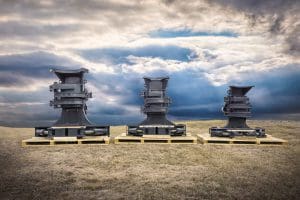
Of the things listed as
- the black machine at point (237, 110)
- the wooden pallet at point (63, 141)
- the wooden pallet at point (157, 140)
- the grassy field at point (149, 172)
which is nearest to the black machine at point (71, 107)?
the wooden pallet at point (63, 141)

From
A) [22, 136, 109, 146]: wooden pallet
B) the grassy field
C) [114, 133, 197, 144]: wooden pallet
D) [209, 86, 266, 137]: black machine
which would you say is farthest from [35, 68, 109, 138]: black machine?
[209, 86, 266, 137]: black machine

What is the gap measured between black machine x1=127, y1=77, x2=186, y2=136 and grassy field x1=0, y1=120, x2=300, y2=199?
2.15 metres

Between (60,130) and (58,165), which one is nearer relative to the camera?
(58,165)

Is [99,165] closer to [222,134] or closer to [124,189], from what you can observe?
[124,189]

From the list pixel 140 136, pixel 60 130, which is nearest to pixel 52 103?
pixel 60 130

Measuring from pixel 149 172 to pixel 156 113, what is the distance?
711cm

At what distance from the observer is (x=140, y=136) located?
15.3 m

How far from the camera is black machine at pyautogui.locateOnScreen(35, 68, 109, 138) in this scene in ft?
48.5

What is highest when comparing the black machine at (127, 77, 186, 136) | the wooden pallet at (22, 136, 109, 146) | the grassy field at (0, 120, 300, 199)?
the black machine at (127, 77, 186, 136)

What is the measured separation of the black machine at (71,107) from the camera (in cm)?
1477

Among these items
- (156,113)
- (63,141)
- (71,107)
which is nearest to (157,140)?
(156,113)

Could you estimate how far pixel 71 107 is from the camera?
50.1 ft

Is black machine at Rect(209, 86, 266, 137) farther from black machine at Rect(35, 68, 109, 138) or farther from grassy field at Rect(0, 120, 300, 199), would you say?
black machine at Rect(35, 68, 109, 138)

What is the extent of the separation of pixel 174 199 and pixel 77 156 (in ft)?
17.2
